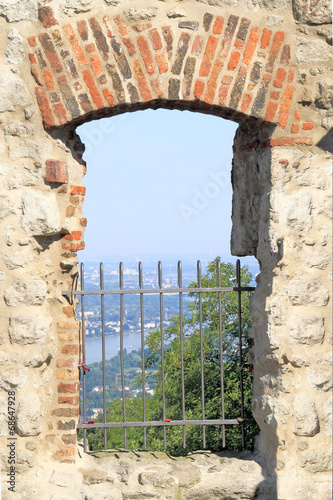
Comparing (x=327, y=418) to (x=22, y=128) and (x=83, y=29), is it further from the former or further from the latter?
(x=83, y=29)

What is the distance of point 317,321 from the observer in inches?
158

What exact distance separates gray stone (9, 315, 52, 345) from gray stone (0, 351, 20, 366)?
84 mm

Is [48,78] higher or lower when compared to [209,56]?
lower

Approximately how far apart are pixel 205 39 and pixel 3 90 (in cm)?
140

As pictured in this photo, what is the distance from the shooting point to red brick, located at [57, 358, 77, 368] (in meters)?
4.16

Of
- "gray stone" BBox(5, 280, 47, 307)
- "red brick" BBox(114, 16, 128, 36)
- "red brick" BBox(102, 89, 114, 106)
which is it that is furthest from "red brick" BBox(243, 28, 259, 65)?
"gray stone" BBox(5, 280, 47, 307)

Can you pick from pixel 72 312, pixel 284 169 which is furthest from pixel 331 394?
pixel 72 312

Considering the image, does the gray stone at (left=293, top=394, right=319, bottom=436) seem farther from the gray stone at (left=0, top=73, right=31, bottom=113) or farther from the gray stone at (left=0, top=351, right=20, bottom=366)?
the gray stone at (left=0, top=73, right=31, bottom=113)

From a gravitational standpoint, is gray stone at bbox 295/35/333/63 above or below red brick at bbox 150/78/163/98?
above

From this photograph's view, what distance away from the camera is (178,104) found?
415cm

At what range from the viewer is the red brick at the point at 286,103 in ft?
13.2

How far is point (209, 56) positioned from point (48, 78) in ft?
3.56

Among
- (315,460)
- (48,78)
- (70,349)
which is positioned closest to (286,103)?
(48,78)

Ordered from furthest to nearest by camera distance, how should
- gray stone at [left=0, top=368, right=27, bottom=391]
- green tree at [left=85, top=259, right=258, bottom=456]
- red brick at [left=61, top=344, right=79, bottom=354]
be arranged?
green tree at [left=85, top=259, right=258, bottom=456]
red brick at [left=61, top=344, right=79, bottom=354]
gray stone at [left=0, top=368, right=27, bottom=391]
